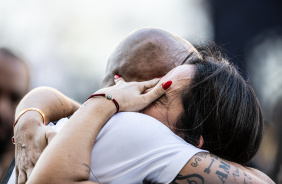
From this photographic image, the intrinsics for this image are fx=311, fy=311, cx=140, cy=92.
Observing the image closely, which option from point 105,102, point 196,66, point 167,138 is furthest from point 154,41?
point 167,138

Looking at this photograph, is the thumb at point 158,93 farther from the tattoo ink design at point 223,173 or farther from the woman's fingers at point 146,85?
the tattoo ink design at point 223,173

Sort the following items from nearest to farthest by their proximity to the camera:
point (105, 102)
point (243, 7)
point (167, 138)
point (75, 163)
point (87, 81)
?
point (75, 163), point (167, 138), point (105, 102), point (243, 7), point (87, 81)

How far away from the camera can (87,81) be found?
19.6 m

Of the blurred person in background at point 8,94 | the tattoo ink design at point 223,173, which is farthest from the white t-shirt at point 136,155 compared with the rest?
the blurred person in background at point 8,94

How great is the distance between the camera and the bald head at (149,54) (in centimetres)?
245

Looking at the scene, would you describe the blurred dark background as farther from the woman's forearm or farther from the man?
the woman's forearm

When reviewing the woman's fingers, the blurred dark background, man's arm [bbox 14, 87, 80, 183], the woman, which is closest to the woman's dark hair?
the woman

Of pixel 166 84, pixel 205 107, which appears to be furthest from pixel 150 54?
pixel 205 107

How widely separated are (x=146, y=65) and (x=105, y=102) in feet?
2.52

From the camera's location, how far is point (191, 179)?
1.59 m

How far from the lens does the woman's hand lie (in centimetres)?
189

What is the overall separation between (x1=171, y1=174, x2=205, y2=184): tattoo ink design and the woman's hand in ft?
1.74

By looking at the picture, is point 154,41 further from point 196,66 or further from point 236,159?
point 236,159

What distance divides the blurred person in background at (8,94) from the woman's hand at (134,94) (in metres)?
2.41
